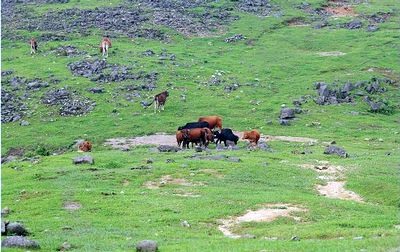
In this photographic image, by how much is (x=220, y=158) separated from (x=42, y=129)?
1854 cm

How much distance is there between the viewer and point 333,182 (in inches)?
1175

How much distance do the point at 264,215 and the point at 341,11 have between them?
69.8 m

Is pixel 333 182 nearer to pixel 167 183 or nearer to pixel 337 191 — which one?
pixel 337 191

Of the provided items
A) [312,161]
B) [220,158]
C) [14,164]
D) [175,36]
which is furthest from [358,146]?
[175,36]

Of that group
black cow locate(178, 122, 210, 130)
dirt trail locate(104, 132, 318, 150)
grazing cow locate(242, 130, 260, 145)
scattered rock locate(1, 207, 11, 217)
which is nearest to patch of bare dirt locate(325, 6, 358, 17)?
dirt trail locate(104, 132, 318, 150)

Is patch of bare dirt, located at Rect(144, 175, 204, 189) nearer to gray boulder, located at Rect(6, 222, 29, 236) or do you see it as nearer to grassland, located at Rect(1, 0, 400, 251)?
grassland, located at Rect(1, 0, 400, 251)

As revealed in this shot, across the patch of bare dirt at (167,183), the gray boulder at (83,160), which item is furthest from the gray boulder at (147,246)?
the gray boulder at (83,160)

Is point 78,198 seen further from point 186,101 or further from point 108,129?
point 186,101

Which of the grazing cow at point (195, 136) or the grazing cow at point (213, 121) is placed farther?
the grazing cow at point (213, 121)

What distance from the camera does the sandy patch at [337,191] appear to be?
27419mm

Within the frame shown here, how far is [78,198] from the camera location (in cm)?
2512

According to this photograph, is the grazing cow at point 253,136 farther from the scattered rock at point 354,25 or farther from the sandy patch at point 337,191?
the scattered rock at point 354,25

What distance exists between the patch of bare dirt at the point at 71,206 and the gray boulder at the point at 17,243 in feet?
22.9

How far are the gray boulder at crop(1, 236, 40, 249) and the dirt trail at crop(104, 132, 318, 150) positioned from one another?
24766 millimetres
